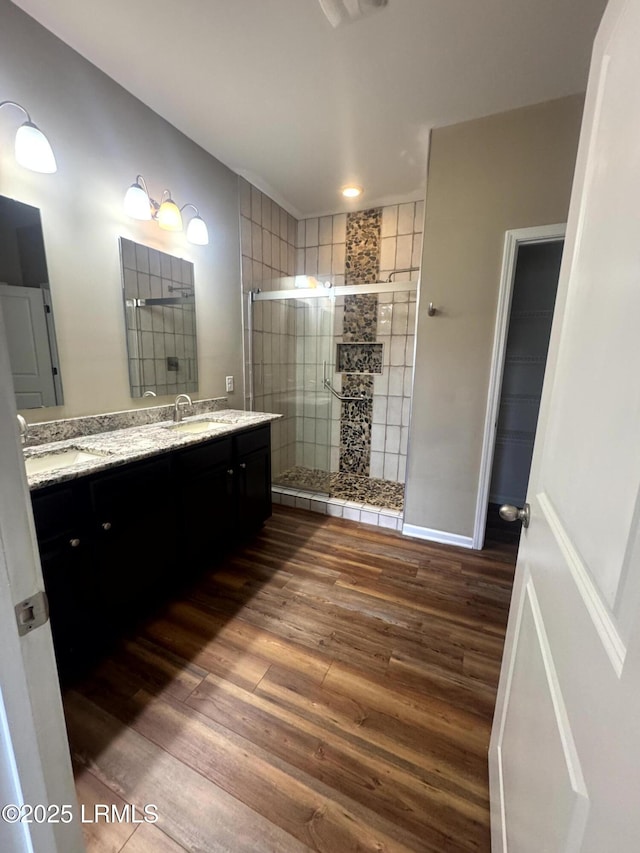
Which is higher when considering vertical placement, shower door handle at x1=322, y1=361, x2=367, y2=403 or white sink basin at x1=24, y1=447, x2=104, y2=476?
shower door handle at x1=322, y1=361, x2=367, y2=403

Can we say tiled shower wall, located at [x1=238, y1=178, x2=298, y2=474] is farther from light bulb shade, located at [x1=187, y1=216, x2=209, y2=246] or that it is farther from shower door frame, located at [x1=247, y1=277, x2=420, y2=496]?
light bulb shade, located at [x1=187, y1=216, x2=209, y2=246]

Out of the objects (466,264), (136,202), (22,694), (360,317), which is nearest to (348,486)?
(360,317)

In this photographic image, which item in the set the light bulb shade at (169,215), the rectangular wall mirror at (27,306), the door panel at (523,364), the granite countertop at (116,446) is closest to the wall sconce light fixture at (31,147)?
the rectangular wall mirror at (27,306)

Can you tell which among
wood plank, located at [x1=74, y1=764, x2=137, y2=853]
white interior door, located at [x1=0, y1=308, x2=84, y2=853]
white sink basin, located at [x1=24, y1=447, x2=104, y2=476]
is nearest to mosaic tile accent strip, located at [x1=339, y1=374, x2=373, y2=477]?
white sink basin, located at [x1=24, y1=447, x2=104, y2=476]

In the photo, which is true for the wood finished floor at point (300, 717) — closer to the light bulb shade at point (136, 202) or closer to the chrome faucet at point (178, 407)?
the chrome faucet at point (178, 407)

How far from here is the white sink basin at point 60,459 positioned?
4.88 feet

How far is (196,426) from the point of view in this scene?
2.32 m

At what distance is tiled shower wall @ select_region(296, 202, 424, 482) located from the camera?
3.15 meters

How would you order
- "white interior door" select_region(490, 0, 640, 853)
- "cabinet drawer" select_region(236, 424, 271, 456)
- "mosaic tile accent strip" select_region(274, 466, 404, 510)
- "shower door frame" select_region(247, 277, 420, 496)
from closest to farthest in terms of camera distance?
"white interior door" select_region(490, 0, 640, 853) → "cabinet drawer" select_region(236, 424, 271, 456) → "shower door frame" select_region(247, 277, 420, 496) → "mosaic tile accent strip" select_region(274, 466, 404, 510)

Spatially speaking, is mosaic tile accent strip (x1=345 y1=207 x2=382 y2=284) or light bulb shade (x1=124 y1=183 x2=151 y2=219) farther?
mosaic tile accent strip (x1=345 y1=207 x2=382 y2=284)

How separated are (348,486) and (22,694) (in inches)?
115

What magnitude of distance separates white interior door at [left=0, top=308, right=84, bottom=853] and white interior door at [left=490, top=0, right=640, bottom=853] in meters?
0.76

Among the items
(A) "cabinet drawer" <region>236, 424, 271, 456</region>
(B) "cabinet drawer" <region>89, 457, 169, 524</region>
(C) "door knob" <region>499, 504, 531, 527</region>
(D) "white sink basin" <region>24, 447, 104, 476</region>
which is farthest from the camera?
(A) "cabinet drawer" <region>236, 424, 271, 456</region>

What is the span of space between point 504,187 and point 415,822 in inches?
112
